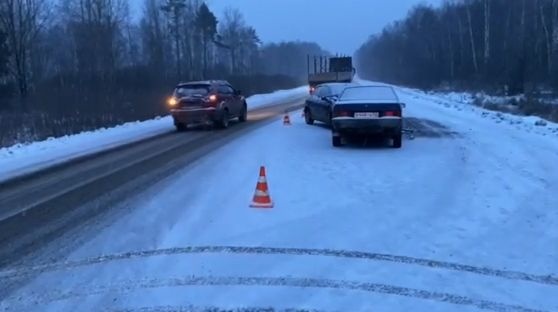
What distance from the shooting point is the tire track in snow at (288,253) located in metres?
5.62

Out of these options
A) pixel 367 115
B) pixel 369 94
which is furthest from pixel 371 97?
pixel 367 115

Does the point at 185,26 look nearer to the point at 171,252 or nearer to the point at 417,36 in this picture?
the point at 417,36

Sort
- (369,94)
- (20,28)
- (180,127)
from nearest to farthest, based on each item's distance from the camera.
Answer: (369,94) → (180,127) → (20,28)

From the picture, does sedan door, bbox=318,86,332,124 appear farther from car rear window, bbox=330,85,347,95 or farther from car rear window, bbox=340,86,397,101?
car rear window, bbox=340,86,397,101

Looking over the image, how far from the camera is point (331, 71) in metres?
45.8

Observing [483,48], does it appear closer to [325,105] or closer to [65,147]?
[325,105]

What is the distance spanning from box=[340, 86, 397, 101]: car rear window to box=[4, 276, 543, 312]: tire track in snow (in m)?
10.2

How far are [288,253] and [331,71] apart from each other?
133 feet

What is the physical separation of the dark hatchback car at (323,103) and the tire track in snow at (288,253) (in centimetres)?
1373

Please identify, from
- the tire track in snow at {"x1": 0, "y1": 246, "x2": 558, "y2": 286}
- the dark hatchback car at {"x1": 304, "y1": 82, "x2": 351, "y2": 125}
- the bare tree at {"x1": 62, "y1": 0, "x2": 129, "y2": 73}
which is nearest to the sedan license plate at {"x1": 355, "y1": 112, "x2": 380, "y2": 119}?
the dark hatchback car at {"x1": 304, "y1": 82, "x2": 351, "y2": 125}

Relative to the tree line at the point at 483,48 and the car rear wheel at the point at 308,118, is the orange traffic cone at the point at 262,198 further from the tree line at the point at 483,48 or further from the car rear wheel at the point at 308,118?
the tree line at the point at 483,48

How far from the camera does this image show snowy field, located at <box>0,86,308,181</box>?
1384 cm

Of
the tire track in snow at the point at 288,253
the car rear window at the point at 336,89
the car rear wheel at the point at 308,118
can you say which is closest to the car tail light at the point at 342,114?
the car rear window at the point at 336,89

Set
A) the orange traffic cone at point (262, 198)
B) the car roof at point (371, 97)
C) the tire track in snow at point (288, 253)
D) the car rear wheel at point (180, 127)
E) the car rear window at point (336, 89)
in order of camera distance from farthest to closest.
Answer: the car rear wheel at point (180, 127), the car rear window at point (336, 89), the car roof at point (371, 97), the orange traffic cone at point (262, 198), the tire track in snow at point (288, 253)
